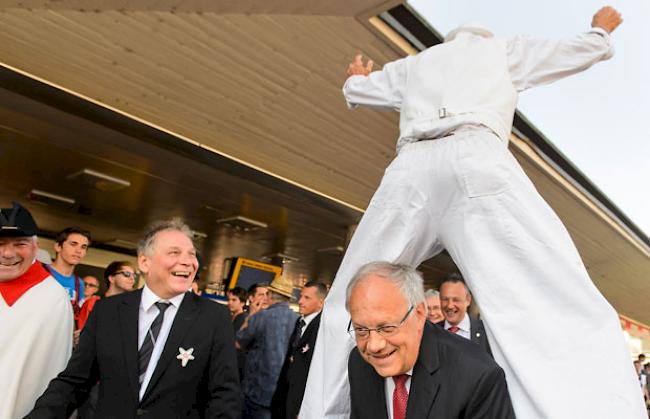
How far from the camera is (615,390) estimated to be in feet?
4.72

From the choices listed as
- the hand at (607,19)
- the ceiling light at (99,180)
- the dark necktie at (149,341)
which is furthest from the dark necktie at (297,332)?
the ceiling light at (99,180)

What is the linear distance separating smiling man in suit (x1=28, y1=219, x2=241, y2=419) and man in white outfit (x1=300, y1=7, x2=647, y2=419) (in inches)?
24.0

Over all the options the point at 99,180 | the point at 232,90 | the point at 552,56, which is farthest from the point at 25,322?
the point at 99,180

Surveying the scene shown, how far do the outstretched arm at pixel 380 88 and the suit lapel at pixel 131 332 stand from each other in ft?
4.48

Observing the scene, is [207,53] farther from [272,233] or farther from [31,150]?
[272,233]

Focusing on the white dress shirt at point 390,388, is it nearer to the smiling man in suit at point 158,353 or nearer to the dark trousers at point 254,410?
the smiling man in suit at point 158,353

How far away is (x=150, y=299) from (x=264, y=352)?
2755 millimetres

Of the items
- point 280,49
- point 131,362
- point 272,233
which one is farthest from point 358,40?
point 272,233

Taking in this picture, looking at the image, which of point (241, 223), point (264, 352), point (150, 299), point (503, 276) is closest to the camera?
point (503, 276)

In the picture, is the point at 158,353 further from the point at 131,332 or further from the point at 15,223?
the point at 15,223

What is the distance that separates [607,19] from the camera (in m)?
1.92

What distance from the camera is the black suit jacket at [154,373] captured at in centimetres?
211

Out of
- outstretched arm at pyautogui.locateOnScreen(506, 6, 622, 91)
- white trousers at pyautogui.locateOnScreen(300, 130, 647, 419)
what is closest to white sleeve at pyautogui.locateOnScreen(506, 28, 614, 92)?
outstretched arm at pyautogui.locateOnScreen(506, 6, 622, 91)

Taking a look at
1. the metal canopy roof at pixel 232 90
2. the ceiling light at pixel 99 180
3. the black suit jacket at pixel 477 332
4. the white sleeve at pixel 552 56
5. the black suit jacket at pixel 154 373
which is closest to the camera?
the white sleeve at pixel 552 56
